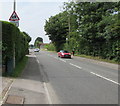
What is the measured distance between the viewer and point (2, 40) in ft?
29.9

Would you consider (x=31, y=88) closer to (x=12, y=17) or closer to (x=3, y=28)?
(x=3, y=28)

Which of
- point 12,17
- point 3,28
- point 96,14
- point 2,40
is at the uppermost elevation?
point 96,14

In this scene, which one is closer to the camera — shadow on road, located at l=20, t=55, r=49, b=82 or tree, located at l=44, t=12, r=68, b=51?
shadow on road, located at l=20, t=55, r=49, b=82

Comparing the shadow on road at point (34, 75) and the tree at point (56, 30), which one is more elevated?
the tree at point (56, 30)

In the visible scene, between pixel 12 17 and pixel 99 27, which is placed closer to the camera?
pixel 12 17

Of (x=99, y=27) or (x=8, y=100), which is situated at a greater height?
(x=99, y=27)

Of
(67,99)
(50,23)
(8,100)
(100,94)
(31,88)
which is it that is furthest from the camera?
(50,23)

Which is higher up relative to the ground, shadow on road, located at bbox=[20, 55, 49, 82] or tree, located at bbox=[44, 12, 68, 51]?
tree, located at bbox=[44, 12, 68, 51]

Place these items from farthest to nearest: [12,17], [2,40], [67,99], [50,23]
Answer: [50,23] → [12,17] → [2,40] → [67,99]

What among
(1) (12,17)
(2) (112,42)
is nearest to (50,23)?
(2) (112,42)

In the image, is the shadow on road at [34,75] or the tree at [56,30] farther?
the tree at [56,30]

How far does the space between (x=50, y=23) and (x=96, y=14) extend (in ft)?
100

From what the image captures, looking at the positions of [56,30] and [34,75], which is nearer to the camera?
[34,75]

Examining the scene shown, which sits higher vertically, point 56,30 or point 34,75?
point 56,30
